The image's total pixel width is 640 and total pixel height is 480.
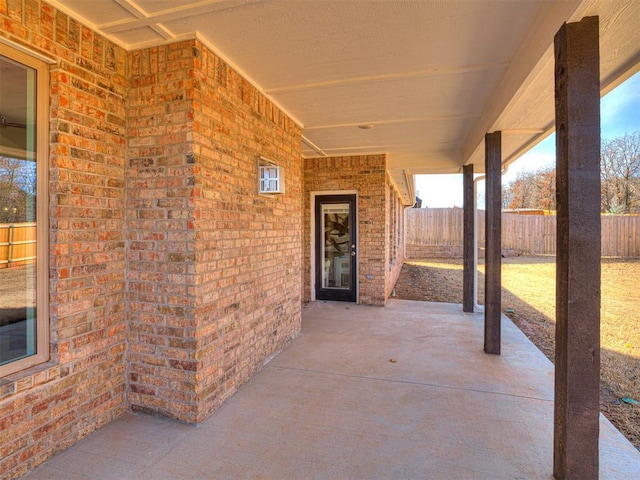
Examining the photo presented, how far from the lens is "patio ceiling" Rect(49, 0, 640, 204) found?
210 centimetres

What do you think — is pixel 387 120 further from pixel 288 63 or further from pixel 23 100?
pixel 23 100

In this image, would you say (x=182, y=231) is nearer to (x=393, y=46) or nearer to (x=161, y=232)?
(x=161, y=232)

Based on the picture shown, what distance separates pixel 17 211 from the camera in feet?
6.84

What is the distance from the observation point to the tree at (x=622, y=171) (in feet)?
47.0

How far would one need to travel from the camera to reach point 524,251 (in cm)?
1689

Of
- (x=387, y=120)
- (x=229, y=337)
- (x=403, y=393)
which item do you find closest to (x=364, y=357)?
(x=403, y=393)

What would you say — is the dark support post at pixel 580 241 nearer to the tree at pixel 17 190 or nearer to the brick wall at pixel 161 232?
the brick wall at pixel 161 232

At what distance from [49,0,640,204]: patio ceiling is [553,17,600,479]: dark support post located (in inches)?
9.5

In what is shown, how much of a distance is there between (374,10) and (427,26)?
1.37ft

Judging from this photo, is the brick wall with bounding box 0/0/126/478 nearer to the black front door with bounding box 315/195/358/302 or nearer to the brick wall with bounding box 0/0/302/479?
the brick wall with bounding box 0/0/302/479

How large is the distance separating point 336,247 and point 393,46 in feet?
15.3

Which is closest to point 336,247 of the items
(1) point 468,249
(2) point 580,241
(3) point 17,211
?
(1) point 468,249

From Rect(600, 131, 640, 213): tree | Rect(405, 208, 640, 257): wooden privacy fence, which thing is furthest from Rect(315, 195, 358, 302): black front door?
Rect(600, 131, 640, 213): tree

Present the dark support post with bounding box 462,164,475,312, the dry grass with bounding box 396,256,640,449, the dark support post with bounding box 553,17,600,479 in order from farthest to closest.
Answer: the dark support post with bounding box 462,164,475,312 → the dry grass with bounding box 396,256,640,449 → the dark support post with bounding box 553,17,600,479
